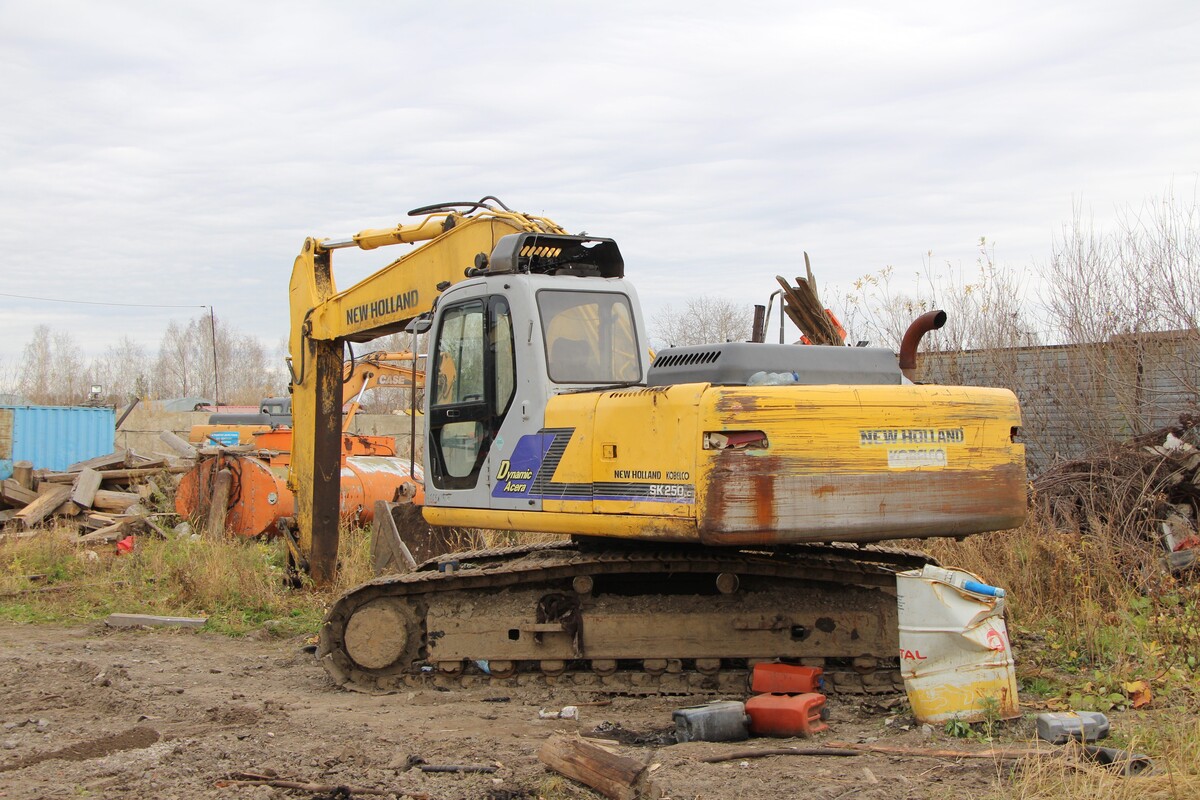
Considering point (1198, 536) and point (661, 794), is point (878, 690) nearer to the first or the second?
point (661, 794)

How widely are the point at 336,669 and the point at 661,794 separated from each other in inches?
129

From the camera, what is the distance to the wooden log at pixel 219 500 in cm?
1266

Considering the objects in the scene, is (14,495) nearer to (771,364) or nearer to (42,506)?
(42,506)

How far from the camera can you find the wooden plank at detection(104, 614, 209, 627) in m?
9.31

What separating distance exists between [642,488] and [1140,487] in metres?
6.40

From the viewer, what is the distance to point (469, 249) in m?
7.92

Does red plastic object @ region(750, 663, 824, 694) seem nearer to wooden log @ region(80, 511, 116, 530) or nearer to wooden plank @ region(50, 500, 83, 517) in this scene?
wooden log @ region(80, 511, 116, 530)

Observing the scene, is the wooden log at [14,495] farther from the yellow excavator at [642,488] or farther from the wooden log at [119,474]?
the yellow excavator at [642,488]

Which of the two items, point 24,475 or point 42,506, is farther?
point 24,475

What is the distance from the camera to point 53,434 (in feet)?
70.6

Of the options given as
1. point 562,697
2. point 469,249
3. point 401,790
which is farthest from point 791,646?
point 469,249

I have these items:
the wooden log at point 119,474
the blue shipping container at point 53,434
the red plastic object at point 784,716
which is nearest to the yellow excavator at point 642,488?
the red plastic object at point 784,716

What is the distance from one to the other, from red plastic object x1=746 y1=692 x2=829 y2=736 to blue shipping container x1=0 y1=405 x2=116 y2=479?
59.3ft

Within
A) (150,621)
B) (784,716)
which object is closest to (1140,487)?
(784,716)
